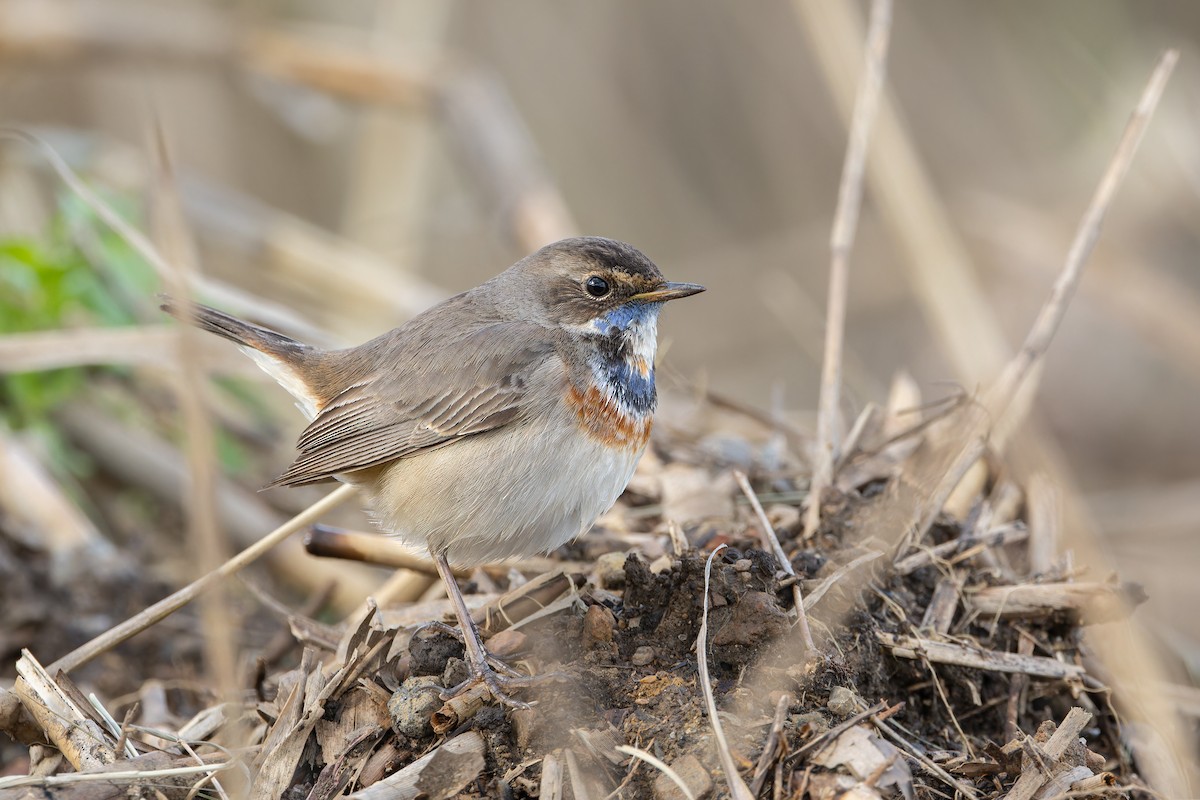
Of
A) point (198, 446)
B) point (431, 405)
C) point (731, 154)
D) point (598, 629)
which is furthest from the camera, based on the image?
point (731, 154)

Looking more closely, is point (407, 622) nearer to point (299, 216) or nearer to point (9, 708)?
point (9, 708)

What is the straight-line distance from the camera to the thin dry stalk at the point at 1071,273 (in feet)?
14.6

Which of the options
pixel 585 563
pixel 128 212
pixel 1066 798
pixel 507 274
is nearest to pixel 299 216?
pixel 128 212

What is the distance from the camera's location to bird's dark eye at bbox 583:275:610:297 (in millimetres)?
4859

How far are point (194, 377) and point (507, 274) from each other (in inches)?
90.7

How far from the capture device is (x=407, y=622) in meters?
4.51

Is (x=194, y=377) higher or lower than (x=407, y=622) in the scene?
higher

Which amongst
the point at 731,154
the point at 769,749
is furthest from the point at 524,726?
the point at 731,154

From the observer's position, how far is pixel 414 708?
3578 mm

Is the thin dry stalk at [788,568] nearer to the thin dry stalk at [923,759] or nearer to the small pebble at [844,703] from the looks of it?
the small pebble at [844,703]

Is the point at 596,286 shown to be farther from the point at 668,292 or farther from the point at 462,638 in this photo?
the point at 462,638

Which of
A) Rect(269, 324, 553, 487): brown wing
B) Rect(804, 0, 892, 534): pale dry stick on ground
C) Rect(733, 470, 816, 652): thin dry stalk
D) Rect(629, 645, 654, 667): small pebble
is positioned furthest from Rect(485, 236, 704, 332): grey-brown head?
Rect(629, 645, 654, 667): small pebble

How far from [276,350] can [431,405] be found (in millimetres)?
1102

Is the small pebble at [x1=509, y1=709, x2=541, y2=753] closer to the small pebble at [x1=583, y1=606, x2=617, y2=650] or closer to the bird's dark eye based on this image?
the small pebble at [x1=583, y1=606, x2=617, y2=650]
